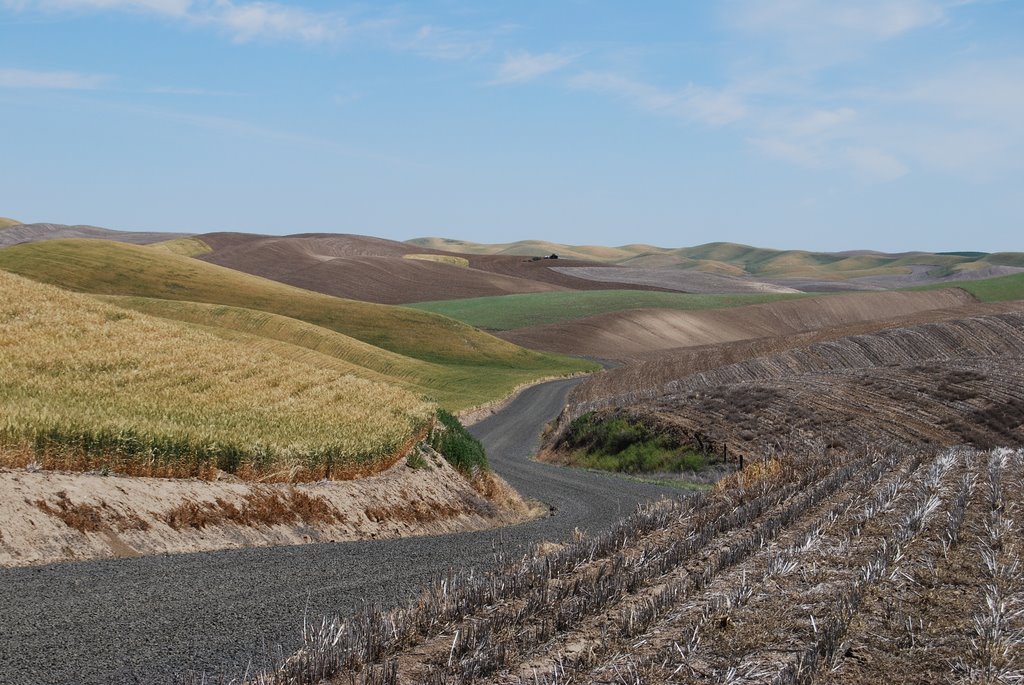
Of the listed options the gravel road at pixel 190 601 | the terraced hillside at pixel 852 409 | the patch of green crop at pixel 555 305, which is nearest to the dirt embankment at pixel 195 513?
the gravel road at pixel 190 601

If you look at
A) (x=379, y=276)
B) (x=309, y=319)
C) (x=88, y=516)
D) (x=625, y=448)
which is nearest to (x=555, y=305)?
(x=379, y=276)

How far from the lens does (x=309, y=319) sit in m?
98.6

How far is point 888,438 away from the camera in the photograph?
34062 mm

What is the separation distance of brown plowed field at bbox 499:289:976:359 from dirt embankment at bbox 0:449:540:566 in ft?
249

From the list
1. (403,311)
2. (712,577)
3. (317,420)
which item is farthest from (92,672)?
(403,311)

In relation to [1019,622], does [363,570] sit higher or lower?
lower

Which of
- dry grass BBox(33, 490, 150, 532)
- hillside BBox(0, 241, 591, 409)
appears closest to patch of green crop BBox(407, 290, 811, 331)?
hillside BBox(0, 241, 591, 409)

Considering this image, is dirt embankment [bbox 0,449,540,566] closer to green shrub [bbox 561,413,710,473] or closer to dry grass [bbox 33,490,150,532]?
dry grass [bbox 33,490,150,532]

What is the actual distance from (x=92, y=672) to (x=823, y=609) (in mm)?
6673

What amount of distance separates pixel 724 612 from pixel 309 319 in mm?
91068

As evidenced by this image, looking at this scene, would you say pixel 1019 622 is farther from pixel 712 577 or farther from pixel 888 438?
pixel 888 438

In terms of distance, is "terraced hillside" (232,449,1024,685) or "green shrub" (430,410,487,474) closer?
"terraced hillside" (232,449,1024,685)

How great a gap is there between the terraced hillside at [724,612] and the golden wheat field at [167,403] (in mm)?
8016

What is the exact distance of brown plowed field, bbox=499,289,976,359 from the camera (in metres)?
104
